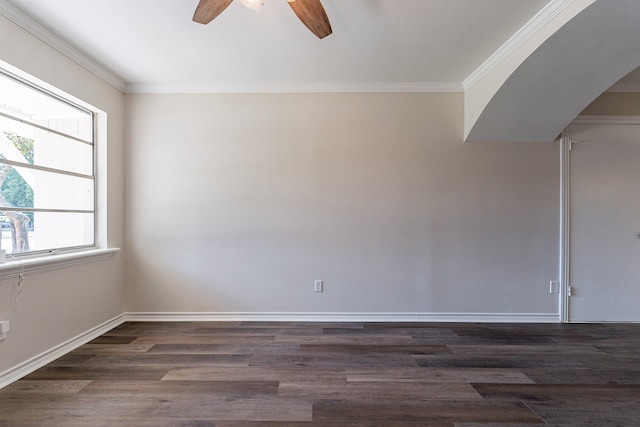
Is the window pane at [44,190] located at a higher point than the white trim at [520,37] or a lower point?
lower

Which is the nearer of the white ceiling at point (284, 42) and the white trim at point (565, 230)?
the white ceiling at point (284, 42)

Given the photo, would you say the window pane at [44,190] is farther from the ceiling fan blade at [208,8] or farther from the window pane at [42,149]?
the ceiling fan blade at [208,8]

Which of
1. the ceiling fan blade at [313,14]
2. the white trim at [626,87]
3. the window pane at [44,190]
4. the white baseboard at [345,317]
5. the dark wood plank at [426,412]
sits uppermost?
the white trim at [626,87]

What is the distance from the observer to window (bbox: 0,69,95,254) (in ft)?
7.21

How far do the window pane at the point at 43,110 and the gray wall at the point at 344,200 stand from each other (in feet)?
1.42

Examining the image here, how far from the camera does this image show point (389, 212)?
10.7ft

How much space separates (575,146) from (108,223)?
4.82 m

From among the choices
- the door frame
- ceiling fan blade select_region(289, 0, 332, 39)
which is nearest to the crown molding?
ceiling fan blade select_region(289, 0, 332, 39)

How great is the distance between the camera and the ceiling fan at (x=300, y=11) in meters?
1.68

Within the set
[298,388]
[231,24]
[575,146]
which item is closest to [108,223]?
[231,24]

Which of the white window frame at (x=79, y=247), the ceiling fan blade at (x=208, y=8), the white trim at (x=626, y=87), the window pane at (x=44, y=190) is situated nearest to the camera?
the ceiling fan blade at (x=208, y=8)

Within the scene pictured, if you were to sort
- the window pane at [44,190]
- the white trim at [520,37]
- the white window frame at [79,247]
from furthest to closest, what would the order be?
the window pane at [44,190] < the white window frame at [79,247] < the white trim at [520,37]

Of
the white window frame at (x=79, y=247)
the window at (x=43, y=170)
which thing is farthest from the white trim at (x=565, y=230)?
the window at (x=43, y=170)

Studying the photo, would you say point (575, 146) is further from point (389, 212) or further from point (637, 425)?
point (637, 425)
